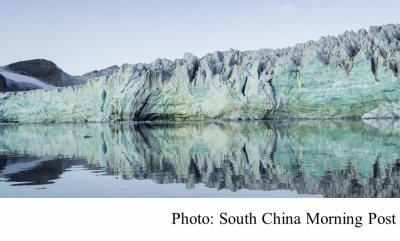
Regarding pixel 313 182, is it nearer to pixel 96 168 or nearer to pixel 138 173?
pixel 138 173

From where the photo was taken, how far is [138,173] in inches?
285

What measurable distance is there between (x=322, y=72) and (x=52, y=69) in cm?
6315

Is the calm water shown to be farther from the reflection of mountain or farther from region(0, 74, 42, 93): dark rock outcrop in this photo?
region(0, 74, 42, 93): dark rock outcrop

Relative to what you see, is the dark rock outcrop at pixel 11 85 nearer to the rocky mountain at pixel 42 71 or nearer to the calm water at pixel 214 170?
the rocky mountain at pixel 42 71

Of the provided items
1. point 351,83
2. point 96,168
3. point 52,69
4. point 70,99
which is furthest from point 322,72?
point 52,69

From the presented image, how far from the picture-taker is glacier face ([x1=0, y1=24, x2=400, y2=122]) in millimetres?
22000

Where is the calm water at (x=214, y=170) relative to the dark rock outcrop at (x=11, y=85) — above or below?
below

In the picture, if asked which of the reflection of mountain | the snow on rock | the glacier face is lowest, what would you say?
the reflection of mountain

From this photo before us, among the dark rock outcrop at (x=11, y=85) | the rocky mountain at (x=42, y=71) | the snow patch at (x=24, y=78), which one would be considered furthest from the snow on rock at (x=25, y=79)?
the dark rock outcrop at (x=11, y=85)

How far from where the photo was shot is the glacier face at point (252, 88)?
2200cm

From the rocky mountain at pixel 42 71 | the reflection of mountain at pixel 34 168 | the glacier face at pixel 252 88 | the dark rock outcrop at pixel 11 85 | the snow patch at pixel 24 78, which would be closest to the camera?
the reflection of mountain at pixel 34 168

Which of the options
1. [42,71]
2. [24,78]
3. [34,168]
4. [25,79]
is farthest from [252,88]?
[42,71]

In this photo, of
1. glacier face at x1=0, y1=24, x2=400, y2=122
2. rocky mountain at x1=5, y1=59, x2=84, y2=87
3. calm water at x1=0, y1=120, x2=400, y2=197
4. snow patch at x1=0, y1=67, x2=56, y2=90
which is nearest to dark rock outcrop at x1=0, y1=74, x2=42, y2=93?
snow patch at x1=0, y1=67, x2=56, y2=90

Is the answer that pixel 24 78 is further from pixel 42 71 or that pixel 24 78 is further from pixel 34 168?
pixel 34 168
